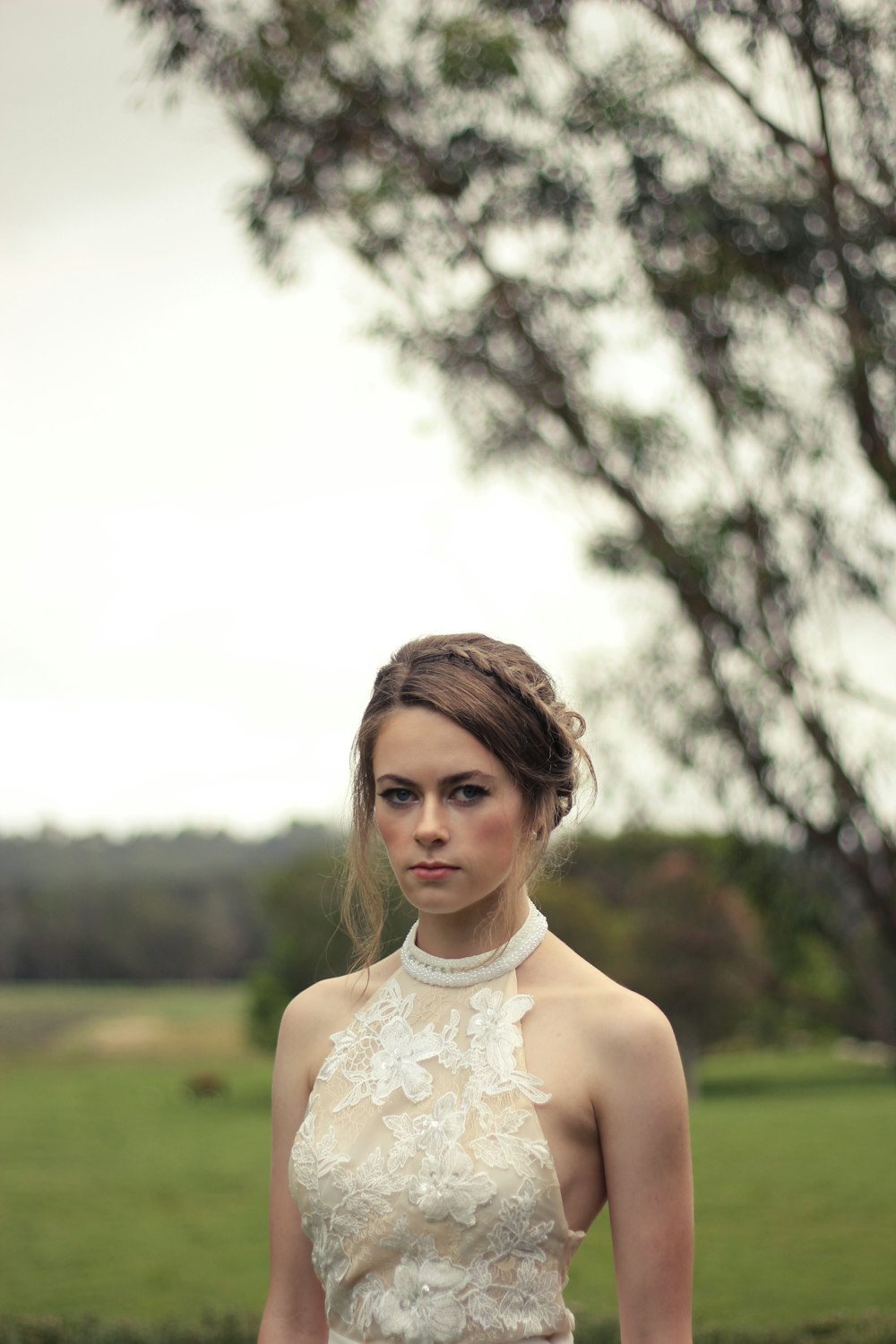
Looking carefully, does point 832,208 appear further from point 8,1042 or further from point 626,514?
point 8,1042

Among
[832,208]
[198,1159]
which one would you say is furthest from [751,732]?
[198,1159]

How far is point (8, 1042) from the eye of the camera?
41750 millimetres

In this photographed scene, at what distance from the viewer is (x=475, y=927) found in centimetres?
234

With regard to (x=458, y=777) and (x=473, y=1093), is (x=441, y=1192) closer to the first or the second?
(x=473, y=1093)

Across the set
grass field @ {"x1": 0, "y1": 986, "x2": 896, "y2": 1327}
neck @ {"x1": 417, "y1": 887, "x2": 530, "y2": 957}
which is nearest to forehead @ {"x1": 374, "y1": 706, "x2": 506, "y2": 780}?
neck @ {"x1": 417, "y1": 887, "x2": 530, "y2": 957}

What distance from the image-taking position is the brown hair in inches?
88.0

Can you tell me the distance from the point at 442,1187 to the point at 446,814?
21.3 inches

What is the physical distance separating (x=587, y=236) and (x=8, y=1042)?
1541 inches

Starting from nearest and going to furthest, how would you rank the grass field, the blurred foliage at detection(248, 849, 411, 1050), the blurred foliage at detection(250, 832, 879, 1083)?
the blurred foliage at detection(250, 832, 879, 1083) → the grass field → the blurred foliage at detection(248, 849, 411, 1050)

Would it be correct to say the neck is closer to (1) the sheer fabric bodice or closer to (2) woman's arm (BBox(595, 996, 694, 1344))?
(1) the sheer fabric bodice

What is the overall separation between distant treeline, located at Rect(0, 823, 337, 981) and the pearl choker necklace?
41.9 m

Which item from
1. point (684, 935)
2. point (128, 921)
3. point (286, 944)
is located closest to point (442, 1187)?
point (684, 935)

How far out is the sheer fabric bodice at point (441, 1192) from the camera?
82.9 inches

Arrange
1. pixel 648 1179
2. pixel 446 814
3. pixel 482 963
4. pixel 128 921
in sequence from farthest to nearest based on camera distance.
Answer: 1. pixel 128 921
2. pixel 482 963
3. pixel 446 814
4. pixel 648 1179
